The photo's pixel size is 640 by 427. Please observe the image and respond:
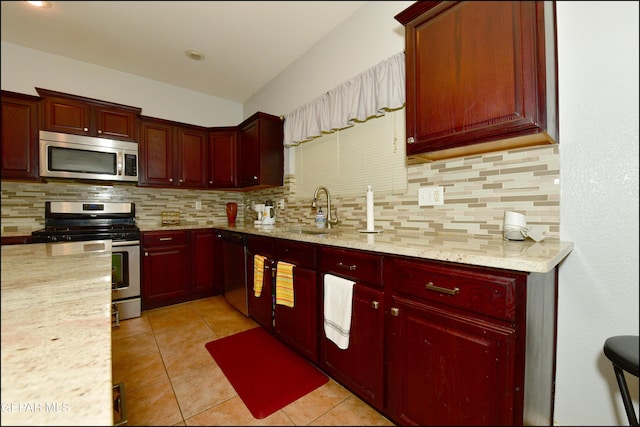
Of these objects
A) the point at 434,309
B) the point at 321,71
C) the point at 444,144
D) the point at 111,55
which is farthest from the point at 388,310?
the point at 321,71

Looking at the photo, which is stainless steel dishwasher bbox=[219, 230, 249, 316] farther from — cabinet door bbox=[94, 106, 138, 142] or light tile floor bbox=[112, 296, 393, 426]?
cabinet door bbox=[94, 106, 138, 142]

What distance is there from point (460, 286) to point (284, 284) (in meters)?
1.06

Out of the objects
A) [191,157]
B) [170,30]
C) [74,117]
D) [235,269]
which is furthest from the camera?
[191,157]

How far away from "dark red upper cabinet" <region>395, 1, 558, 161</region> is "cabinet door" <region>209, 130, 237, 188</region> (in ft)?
7.52

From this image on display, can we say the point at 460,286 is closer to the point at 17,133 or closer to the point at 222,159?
the point at 17,133

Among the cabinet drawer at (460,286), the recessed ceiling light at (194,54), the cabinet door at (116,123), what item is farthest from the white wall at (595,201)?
the cabinet door at (116,123)

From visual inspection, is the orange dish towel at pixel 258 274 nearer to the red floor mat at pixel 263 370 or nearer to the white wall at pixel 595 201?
the red floor mat at pixel 263 370

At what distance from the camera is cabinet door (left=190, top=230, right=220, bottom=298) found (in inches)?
108

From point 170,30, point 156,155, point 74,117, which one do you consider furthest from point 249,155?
point 170,30

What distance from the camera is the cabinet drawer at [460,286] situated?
0.77 m

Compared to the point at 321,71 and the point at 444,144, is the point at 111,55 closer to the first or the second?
the point at 444,144

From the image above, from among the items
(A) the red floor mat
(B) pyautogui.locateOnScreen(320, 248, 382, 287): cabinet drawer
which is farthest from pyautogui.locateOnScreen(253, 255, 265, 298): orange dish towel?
(B) pyautogui.locateOnScreen(320, 248, 382, 287): cabinet drawer

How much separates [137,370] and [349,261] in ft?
4.58

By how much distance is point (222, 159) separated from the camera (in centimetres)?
307
